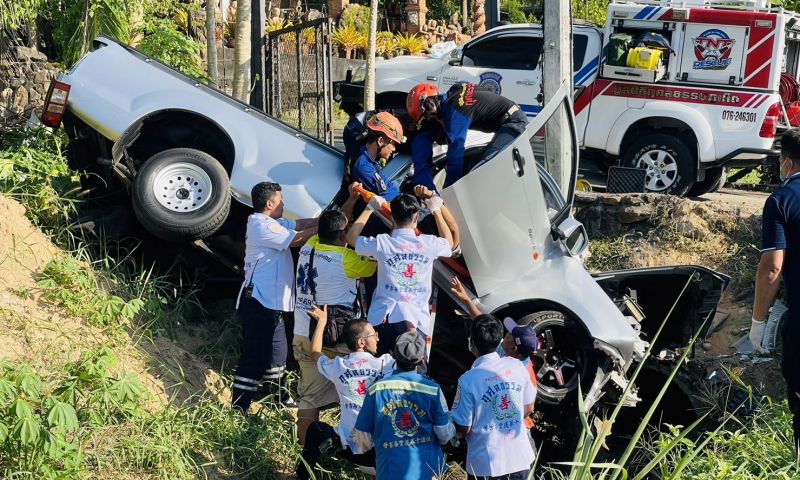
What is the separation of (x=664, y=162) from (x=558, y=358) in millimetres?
5469

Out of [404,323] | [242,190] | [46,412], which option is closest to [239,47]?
[242,190]

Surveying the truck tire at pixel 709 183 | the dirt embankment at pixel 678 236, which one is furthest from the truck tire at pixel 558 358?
the truck tire at pixel 709 183

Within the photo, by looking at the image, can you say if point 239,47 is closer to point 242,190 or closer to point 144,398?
point 242,190

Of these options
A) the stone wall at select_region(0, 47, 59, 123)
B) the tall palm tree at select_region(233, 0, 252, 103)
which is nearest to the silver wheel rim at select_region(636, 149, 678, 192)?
the tall palm tree at select_region(233, 0, 252, 103)

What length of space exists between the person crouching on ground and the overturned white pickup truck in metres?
1.48

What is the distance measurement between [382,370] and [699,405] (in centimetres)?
295

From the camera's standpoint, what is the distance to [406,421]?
16.0 ft

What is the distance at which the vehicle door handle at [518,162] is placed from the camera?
587 centimetres

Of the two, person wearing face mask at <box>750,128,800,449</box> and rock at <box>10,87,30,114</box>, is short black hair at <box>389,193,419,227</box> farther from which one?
rock at <box>10,87,30,114</box>

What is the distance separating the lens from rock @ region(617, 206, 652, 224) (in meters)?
10.1

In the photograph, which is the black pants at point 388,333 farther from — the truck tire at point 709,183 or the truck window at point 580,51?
the truck tire at point 709,183

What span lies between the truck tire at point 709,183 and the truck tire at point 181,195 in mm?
7018

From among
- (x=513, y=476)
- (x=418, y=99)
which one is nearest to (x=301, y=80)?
(x=418, y=99)

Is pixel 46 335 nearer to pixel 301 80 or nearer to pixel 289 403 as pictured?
pixel 289 403
